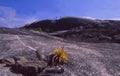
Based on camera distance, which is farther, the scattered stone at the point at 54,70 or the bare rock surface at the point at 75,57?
the bare rock surface at the point at 75,57

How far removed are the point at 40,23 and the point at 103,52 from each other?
2978cm

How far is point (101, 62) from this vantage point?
13234 millimetres

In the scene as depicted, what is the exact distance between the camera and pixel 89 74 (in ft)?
37.9

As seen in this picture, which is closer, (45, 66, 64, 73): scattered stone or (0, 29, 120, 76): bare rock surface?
(45, 66, 64, 73): scattered stone

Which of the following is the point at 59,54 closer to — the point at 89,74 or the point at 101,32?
the point at 89,74

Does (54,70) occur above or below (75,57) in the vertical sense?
below

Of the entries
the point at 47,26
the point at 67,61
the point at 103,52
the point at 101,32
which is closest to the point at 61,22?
the point at 47,26

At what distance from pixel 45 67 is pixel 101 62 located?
2.89 metres

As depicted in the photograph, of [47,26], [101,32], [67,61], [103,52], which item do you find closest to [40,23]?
[47,26]

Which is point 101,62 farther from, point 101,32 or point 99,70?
point 101,32

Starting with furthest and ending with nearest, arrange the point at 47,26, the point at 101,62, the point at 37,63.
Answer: the point at 47,26
the point at 101,62
the point at 37,63

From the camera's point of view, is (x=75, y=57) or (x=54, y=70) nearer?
(x=54, y=70)

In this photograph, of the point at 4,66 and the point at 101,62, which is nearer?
the point at 4,66

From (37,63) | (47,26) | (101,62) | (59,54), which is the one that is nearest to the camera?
(37,63)
